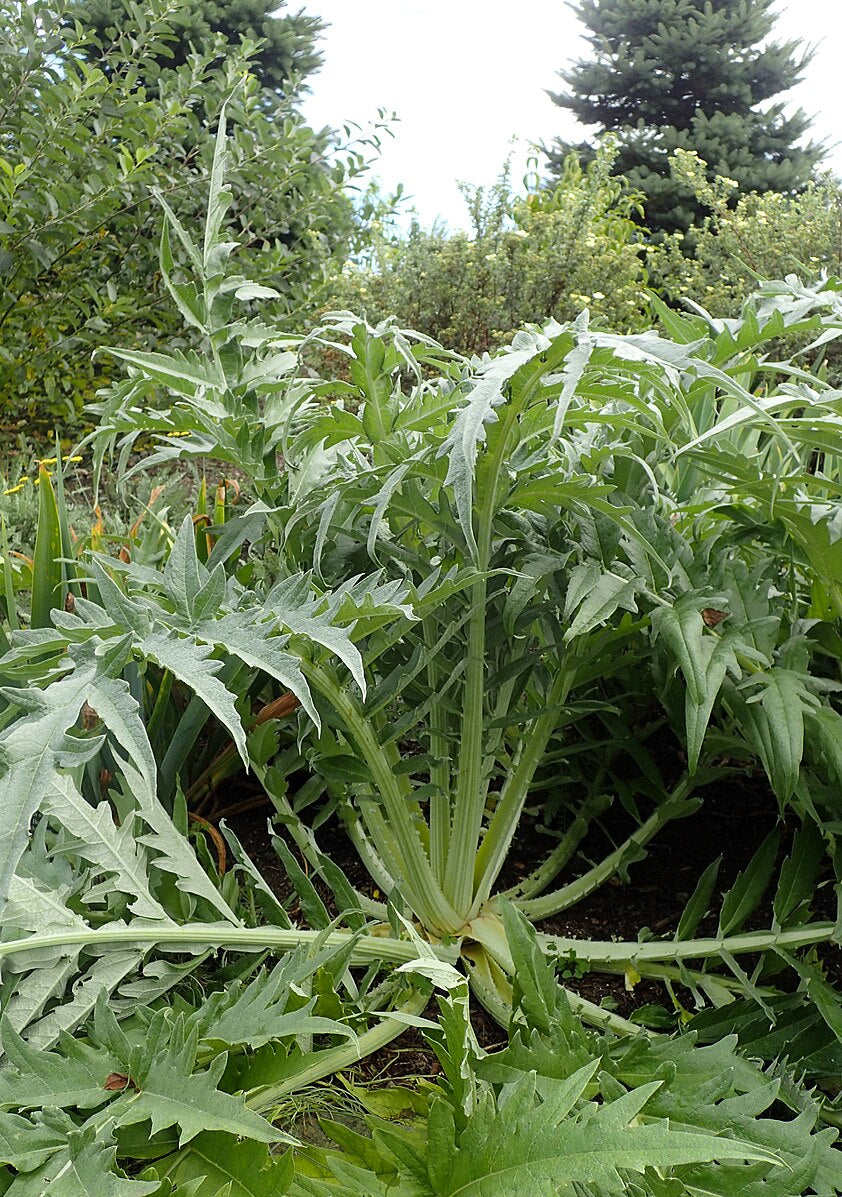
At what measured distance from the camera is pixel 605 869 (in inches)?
41.4

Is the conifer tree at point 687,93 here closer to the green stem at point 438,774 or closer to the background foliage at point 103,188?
the background foliage at point 103,188

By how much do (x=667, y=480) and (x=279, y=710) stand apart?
0.54 m

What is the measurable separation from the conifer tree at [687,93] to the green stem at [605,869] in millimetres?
10222

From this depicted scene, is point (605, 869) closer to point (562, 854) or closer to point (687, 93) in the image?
point (562, 854)

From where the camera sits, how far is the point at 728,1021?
84 centimetres

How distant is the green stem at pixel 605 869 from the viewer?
40.9 inches

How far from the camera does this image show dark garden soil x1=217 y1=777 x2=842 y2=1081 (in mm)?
994

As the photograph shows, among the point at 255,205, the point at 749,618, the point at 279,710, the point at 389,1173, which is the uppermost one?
the point at 255,205

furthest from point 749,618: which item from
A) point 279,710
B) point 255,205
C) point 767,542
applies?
point 255,205

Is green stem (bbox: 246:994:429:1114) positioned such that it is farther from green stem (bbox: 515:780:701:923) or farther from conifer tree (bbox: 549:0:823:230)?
conifer tree (bbox: 549:0:823:230)

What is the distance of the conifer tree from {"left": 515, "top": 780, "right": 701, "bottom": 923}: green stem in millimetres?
10222

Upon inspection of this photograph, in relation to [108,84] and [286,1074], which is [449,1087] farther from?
[108,84]

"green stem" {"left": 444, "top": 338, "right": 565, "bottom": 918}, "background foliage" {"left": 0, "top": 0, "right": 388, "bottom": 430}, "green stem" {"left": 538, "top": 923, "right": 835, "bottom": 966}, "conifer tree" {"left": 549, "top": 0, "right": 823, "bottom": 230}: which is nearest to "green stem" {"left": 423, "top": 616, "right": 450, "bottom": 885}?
"green stem" {"left": 444, "top": 338, "right": 565, "bottom": 918}

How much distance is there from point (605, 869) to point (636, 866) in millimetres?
142
